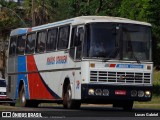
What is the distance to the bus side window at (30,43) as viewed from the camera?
30.1 meters

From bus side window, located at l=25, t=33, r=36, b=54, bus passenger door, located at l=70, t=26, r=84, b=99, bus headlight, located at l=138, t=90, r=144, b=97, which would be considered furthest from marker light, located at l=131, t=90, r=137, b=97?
bus side window, located at l=25, t=33, r=36, b=54

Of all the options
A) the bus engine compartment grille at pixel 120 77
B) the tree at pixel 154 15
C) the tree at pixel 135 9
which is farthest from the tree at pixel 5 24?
the bus engine compartment grille at pixel 120 77

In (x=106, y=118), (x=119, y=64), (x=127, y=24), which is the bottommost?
(x=106, y=118)

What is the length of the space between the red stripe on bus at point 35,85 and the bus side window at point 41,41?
89cm

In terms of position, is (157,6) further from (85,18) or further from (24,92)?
(85,18)

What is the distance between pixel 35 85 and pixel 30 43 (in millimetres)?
2064

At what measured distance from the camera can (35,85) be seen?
2977cm

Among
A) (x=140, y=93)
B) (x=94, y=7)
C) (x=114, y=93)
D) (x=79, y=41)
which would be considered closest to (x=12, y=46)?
(x=79, y=41)

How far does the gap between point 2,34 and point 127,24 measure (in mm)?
31369

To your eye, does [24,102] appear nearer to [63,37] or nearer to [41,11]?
[63,37]

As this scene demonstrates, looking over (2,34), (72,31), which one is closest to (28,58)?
(72,31)

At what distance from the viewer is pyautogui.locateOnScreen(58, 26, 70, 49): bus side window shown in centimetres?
2619

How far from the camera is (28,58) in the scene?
3053 centimetres

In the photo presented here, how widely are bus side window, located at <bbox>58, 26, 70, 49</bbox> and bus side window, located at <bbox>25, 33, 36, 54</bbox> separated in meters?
3.29
